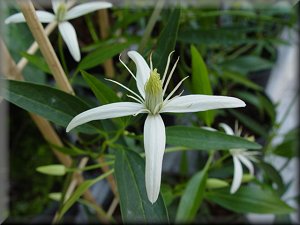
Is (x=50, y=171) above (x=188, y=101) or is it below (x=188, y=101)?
below

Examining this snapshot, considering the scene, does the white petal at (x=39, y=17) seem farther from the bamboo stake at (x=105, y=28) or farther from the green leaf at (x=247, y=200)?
the green leaf at (x=247, y=200)

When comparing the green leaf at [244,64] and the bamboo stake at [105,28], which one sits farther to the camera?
the green leaf at [244,64]

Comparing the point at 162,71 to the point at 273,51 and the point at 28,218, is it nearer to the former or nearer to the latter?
the point at 28,218

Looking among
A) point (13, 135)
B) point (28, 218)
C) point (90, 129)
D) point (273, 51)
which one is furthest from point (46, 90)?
point (273, 51)

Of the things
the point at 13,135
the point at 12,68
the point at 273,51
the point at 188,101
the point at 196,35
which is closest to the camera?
the point at 188,101

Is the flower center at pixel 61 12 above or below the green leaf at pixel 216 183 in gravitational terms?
above

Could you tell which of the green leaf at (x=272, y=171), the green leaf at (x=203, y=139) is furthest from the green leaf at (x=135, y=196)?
the green leaf at (x=272, y=171)

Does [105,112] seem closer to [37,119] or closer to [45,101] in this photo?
[45,101]
